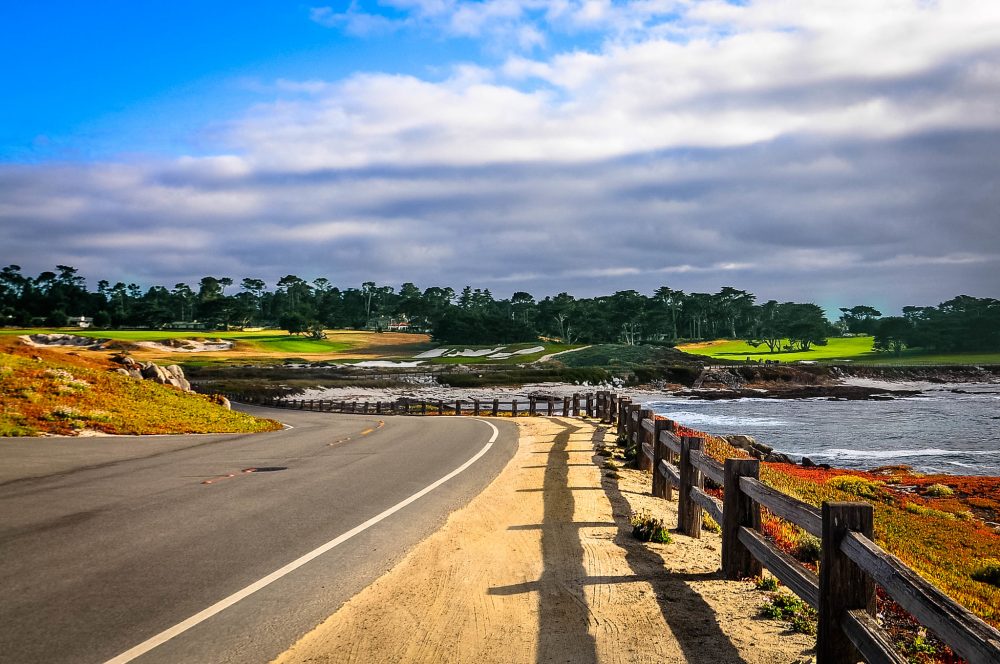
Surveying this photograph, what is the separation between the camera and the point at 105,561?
8094 mm

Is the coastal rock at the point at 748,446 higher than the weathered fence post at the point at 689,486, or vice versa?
the weathered fence post at the point at 689,486

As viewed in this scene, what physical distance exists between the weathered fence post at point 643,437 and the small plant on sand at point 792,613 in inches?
322

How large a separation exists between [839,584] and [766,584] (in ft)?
8.66

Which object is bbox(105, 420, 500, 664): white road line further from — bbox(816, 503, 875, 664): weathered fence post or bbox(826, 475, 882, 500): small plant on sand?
bbox(826, 475, 882, 500): small plant on sand

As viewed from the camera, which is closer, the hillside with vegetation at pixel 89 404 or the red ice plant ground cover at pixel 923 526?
the red ice plant ground cover at pixel 923 526

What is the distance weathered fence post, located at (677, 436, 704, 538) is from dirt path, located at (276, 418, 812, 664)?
0.81ft

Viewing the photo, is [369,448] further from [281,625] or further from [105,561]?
[281,625]

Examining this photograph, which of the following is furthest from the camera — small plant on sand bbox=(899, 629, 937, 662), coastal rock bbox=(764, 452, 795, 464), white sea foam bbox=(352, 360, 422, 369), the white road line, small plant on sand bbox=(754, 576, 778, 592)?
white sea foam bbox=(352, 360, 422, 369)

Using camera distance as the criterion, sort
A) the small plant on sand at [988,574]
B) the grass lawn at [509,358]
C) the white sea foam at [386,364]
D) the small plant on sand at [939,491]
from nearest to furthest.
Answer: the small plant on sand at [988,574] < the small plant on sand at [939,491] < the white sea foam at [386,364] < the grass lawn at [509,358]

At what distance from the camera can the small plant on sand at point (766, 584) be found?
25.4ft

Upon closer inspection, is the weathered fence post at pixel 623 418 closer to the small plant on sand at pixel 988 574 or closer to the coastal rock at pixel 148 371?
the small plant on sand at pixel 988 574

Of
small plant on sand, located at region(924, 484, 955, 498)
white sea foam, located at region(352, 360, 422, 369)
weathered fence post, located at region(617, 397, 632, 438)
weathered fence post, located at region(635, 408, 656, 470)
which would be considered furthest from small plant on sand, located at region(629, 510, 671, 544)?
white sea foam, located at region(352, 360, 422, 369)

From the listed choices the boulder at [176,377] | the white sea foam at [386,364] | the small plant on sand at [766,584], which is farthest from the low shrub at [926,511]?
the white sea foam at [386,364]

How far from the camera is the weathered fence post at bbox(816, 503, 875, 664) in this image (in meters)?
5.28
